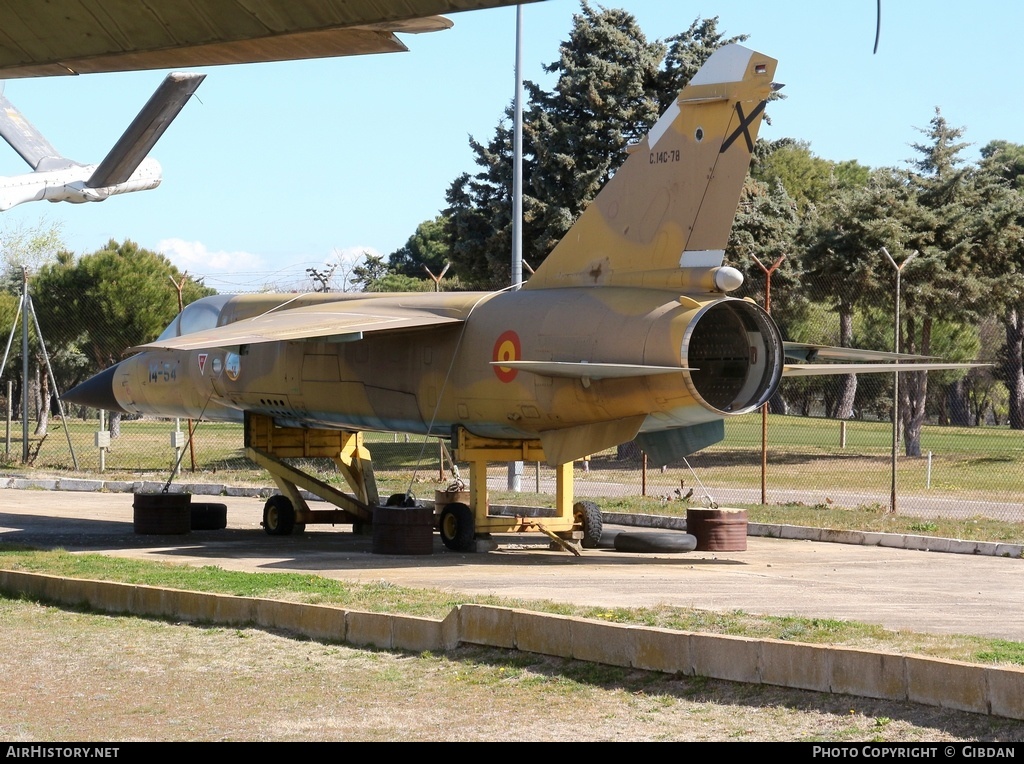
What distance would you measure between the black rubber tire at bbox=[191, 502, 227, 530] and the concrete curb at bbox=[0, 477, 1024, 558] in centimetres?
180

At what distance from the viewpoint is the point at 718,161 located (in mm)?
15211

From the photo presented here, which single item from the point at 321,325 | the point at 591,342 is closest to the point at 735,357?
the point at 591,342

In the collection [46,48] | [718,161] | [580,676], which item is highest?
[718,161]

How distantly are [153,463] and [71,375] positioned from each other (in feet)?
109

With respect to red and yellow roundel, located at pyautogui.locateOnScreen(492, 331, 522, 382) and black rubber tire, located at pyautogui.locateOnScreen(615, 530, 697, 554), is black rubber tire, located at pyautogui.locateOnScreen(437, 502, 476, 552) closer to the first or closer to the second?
black rubber tire, located at pyautogui.locateOnScreen(615, 530, 697, 554)

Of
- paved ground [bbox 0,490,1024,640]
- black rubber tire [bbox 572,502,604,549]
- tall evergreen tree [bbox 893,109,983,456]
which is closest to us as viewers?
paved ground [bbox 0,490,1024,640]

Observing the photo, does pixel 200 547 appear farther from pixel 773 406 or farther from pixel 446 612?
pixel 773 406

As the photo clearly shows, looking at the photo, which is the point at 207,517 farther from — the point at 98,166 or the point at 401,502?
the point at 98,166

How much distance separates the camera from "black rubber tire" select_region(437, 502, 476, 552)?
57.8 ft

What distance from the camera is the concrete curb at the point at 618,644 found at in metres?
7.33

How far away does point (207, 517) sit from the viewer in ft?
68.1

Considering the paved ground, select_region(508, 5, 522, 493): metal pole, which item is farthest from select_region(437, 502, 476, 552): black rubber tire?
select_region(508, 5, 522, 493): metal pole

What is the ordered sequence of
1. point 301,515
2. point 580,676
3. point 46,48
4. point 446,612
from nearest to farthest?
point 46,48
point 580,676
point 446,612
point 301,515

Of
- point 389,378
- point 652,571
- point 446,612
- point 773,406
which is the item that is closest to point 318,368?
point 389,378
